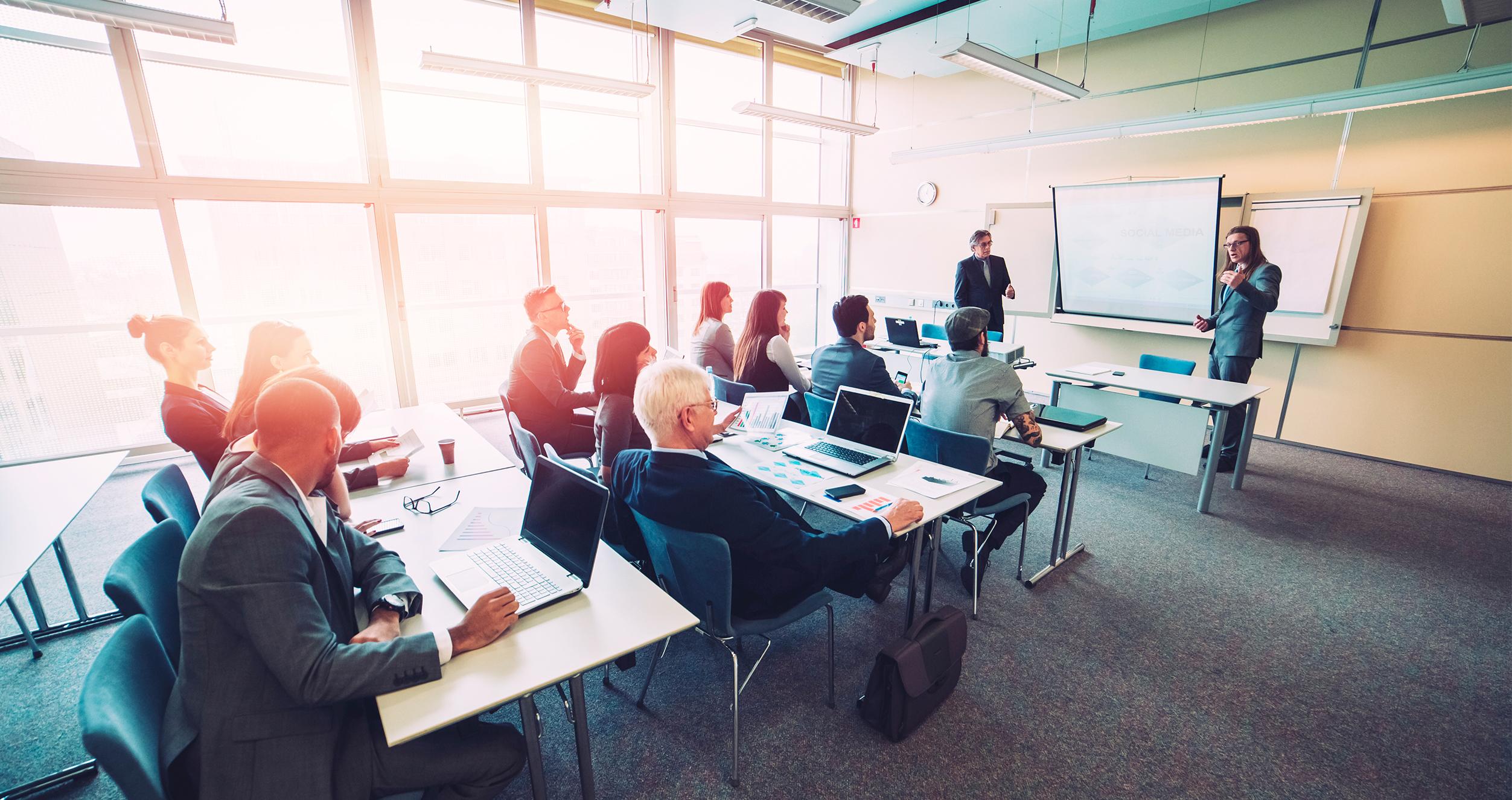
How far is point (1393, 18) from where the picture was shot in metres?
4.34

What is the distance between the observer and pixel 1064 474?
3166mm

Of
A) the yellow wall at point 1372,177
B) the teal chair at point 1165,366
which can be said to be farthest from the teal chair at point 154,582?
the yellow wall at point 1372,177

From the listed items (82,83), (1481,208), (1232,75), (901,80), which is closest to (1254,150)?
(1232,75)

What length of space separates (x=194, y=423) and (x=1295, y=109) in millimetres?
6648

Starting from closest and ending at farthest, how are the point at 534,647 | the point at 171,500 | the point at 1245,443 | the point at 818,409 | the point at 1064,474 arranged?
the point at 534,647
the point at 171,500
the point at 1064,474
the point at 818,409
the point at 1245,443

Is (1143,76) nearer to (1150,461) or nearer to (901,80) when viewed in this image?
(901,80)

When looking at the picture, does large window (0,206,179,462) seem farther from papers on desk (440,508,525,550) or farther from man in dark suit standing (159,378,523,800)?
man in dark suit standing (159,378,523,800)

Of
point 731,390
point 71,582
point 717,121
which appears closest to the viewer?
point 71,582

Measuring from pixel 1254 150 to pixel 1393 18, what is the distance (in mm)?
1046

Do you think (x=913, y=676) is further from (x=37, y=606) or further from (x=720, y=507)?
(x=37, y=606)

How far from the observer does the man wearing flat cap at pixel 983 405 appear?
2.89 meters

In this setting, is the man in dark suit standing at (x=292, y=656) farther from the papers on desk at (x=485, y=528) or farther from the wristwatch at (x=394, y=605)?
the papers on desk at (x=485, y=528)

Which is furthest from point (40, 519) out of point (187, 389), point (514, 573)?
point (514, 573)

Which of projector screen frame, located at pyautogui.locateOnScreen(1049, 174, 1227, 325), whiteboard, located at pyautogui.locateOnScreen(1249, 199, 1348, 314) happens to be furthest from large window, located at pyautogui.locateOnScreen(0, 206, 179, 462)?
whiteboard, located at pyautogui.locateOnScreen(1249, 199, 1348, 314)
